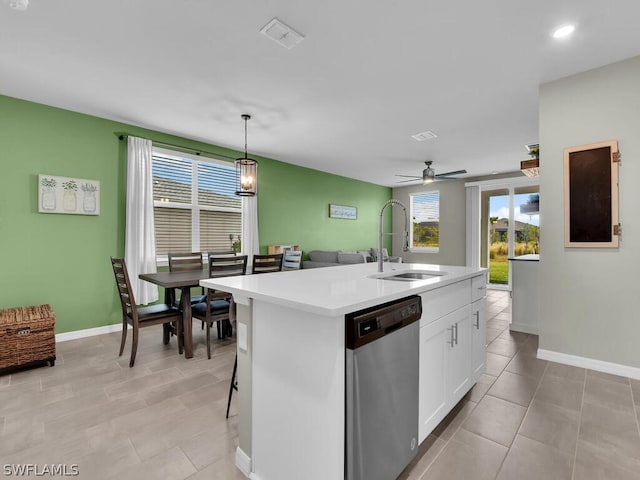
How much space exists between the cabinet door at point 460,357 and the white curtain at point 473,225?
18.5ft

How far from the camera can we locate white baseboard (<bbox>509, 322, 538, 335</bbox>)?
357 cm

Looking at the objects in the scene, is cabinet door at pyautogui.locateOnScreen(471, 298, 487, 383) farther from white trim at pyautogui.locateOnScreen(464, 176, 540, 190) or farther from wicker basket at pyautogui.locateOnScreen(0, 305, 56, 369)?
white trim at pyautogui.locateOnScreen(464, 176, 540, 190)

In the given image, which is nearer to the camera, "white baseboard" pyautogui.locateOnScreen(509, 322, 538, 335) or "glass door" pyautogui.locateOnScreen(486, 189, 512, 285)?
"white baseboard" pyautogui.locateOnScreen(509, 322, 538, 335)

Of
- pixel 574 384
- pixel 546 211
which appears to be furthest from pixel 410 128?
pixel 574 384

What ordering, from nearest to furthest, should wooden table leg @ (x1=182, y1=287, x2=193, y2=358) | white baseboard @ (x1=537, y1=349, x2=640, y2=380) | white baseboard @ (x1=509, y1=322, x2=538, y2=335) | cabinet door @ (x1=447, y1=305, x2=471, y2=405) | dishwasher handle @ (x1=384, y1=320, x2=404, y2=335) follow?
dishwasher handle @ (x1=384, y1=320, x2=404, y2=335) → cabinet door @ (x1=447, y1=305, x2=471, y2=405) → white baseboard @ (x1=537, y1=349, x2=640, y2=380) → wooden table leg @ (x1=182, y1=287, x2=193, y2=358) → white baseboard @ (x1=509, y1=322, x2=538, y2=335)

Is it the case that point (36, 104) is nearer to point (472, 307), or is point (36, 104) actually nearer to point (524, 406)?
point (472, 307)

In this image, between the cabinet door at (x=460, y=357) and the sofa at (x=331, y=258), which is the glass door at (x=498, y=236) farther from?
the cabinet door at (x=460, y=357)

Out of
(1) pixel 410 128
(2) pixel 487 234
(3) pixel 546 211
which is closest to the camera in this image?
(3) pixel 546 211

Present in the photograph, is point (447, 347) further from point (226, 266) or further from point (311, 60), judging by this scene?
point (311, 60)

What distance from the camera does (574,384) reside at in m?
2.34

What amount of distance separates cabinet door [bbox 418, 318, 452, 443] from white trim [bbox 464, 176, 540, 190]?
19.9 ft

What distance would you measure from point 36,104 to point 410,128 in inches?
169

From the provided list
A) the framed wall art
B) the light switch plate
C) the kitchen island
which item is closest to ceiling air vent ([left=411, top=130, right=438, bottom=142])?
the kitchen island

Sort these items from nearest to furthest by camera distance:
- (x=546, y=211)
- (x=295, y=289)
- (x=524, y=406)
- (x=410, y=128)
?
(x=295, y=289)
(x=524, y=406)
(x=546, y=211)
(x=410, y=128)
